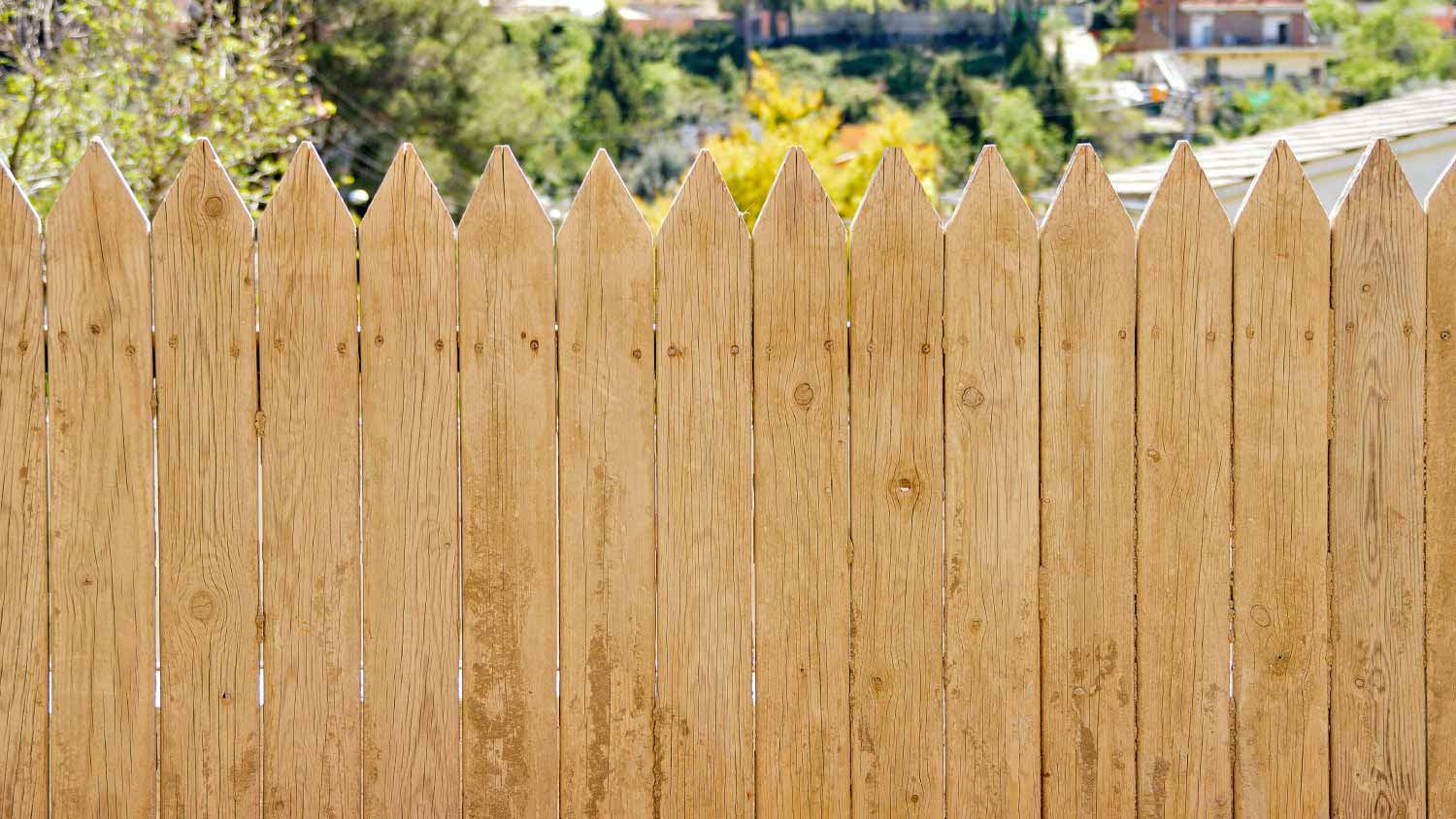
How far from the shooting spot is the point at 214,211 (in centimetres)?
252

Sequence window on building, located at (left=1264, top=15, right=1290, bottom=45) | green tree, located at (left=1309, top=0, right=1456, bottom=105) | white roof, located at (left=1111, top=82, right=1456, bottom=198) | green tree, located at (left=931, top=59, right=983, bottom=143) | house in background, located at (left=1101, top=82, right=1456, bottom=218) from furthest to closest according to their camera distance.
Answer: window on building, located at (left=1264, top=15, right=1290, bottom=45) → green tree, located at (left=1309, top=0, right=1456, bottom=105) → green tree, located at (left=931, top=59, right=983, bottom=143) → white roof, located at (left=1111, top=82, right=1456, bottom=198) → house in background, located at (left=1101, top=82, right=1456, bottom=218)

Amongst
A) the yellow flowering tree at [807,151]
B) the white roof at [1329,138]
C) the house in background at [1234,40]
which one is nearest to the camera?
the white roof at [1329,138]

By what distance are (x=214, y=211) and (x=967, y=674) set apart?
5.77ft

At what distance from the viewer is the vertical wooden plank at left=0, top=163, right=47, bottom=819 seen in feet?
8.24

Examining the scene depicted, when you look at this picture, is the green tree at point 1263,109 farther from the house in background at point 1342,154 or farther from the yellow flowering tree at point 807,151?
the house in background at point 1342,154

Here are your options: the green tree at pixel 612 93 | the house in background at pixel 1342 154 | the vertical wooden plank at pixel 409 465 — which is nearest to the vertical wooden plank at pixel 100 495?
the vertical wooden plank at pixel 409 465

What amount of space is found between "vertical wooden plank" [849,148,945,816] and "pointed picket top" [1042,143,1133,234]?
0.24 m

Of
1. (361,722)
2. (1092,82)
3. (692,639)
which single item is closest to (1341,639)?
(692,639)

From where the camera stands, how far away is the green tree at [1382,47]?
184 ft

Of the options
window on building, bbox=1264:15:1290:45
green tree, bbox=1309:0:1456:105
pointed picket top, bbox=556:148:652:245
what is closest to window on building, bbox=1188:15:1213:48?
window on building, bbox=1264:15:1290:45

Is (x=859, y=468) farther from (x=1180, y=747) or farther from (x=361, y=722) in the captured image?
(x=361, y=722)

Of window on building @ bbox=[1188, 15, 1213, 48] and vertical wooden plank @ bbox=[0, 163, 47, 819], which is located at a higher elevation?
window on building @ bbox=[1188, 15, 1213, 48]

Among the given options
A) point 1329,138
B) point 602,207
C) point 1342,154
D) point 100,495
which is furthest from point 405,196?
point 1329,138

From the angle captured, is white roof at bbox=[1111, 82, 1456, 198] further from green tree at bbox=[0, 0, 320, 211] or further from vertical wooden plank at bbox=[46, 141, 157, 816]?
green tree at bbox=[0, 0, 320, 211]
